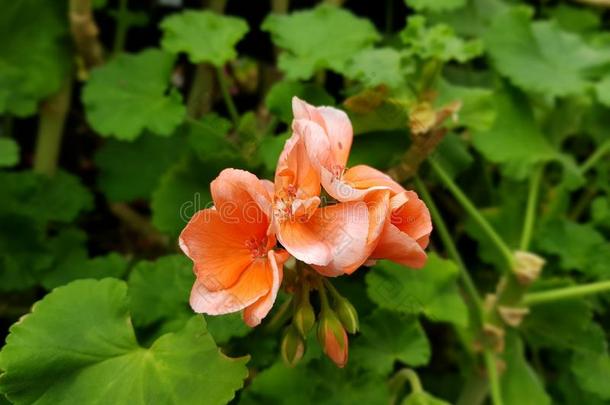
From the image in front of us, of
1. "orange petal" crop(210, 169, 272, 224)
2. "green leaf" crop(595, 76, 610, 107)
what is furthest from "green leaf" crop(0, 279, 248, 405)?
"green leaf" crop(595, 76, 610, 107)

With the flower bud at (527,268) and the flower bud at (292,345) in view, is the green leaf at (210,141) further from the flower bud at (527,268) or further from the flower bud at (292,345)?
the flower bud at (527,268)

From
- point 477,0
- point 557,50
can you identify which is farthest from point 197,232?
point 477,0

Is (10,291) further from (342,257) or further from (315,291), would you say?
(342,257)

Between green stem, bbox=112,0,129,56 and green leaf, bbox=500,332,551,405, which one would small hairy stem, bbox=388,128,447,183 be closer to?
green leaf, bbox=500,332,551,405

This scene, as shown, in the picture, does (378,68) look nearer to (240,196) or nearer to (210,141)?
(210,141)

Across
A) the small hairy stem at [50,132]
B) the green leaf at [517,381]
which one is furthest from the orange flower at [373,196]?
the small hairy stem at [50,132]
